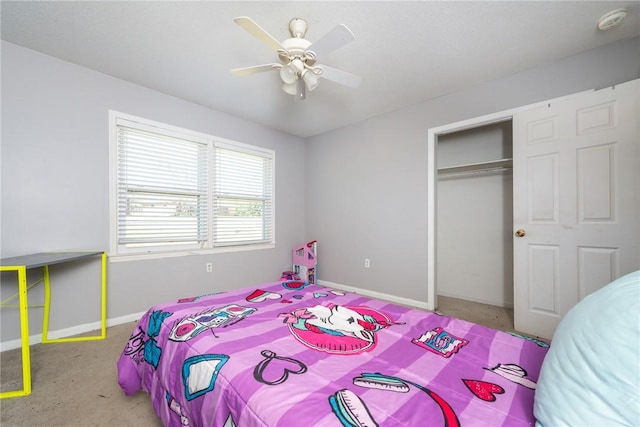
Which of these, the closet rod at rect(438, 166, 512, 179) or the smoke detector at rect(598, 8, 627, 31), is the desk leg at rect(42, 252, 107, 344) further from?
the smoke detector at rect(598, 8, 627, 31)

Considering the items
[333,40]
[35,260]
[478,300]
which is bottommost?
[478,300]

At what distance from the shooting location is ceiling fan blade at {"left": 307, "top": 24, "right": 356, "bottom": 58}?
1.43 m

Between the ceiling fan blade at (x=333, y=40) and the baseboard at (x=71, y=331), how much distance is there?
9.90 feet

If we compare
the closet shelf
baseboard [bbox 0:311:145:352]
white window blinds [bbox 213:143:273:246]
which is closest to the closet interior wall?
the closet shelf

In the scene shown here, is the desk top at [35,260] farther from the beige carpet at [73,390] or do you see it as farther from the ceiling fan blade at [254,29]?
the ceiling fan blade at [254,29]

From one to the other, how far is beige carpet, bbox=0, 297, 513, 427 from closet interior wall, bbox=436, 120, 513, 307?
127 inches

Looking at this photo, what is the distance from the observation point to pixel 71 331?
2318 mm

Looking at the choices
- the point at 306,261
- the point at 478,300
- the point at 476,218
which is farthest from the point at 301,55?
the point at 478,300

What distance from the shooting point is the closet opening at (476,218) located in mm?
3123

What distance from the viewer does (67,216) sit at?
2.31 meters

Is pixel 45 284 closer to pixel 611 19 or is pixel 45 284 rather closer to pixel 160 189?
pixel 160 189

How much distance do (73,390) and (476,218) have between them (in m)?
4.15

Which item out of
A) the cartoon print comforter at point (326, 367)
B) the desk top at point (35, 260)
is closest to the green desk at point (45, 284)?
the desk top at point (35, 260)

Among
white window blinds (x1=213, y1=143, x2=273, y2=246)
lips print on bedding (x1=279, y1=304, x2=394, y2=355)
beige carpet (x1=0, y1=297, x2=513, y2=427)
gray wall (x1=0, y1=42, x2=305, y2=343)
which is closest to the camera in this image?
lips print on bedding (x1=279, y1=304, x2=394, y2=355)
